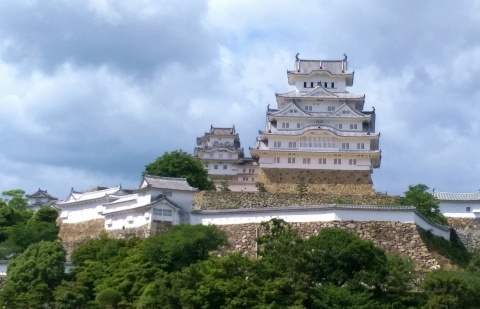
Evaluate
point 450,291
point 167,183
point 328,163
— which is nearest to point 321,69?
point 328,163

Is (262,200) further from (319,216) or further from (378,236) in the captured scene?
(378,236)

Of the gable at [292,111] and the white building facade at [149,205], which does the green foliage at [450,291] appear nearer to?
the white building facade at [149,205]

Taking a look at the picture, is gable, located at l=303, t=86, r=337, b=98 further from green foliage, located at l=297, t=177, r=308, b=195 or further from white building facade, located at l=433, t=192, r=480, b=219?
white building facade, located at l=433, t=192, r=480, b=219

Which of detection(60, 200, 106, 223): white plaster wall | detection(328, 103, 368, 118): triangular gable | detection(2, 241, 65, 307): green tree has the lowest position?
detection(2, 241, 65, 307): green tree

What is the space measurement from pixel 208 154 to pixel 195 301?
35012 mm

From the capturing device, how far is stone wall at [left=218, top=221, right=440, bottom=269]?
3641 centimetres

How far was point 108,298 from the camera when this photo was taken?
3291 cm

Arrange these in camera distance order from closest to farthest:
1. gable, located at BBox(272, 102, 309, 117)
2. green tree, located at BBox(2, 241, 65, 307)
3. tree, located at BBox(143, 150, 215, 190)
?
green tree, located at BBox(2, 241, 65, 307), tree, located at BBox(143, 150, 215, 190), gable, located at BBox(272, 102, 309, 117)

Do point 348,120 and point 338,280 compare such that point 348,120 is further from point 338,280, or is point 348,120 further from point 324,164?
point 338,280

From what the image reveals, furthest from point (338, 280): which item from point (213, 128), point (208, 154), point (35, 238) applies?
point (213, 128)

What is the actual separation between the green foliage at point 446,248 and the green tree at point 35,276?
15717 millimetres

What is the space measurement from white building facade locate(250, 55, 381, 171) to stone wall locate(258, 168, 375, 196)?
1.11ft

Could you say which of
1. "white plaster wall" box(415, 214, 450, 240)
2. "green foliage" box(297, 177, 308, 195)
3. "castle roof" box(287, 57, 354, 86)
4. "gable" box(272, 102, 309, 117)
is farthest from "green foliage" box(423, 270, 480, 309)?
"castle roof" box(287, 57, 354, 86)

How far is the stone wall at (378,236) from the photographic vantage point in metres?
36.4
